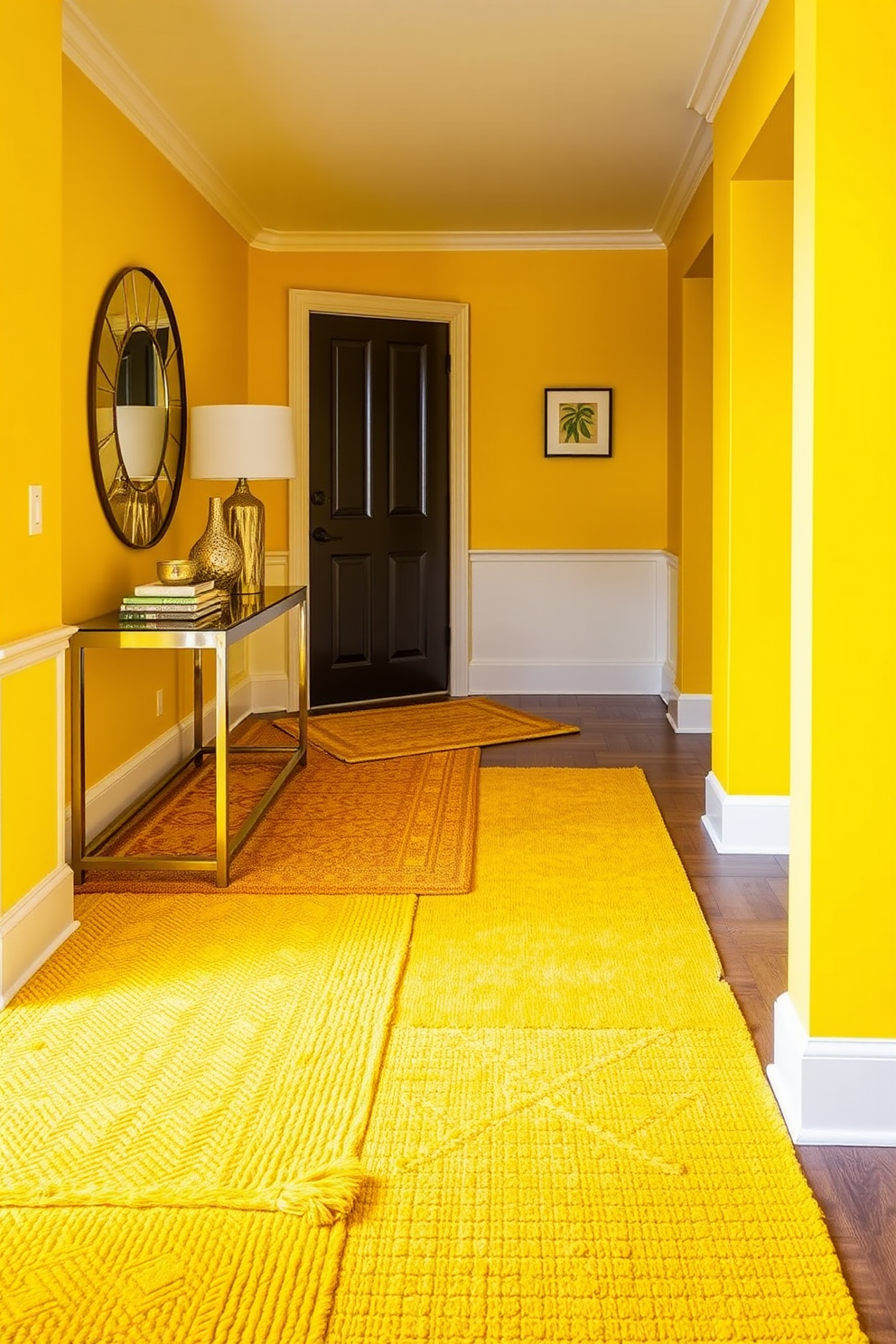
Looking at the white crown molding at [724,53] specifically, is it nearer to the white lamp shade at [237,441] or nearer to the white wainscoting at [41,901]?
the white lamp shade at [237,441]

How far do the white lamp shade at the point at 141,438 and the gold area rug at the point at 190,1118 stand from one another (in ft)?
5.74

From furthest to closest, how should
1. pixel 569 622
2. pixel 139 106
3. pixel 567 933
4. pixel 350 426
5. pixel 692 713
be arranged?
pixel 569 622, pixel 350 426, pixel 692 713, pixel 139 106, pixel 567 933

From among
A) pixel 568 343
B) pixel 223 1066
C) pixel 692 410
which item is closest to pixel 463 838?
pixel 223 1066

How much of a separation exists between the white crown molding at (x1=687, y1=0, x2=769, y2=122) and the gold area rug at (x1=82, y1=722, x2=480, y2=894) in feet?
8.45

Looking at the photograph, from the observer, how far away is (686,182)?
18.2ft

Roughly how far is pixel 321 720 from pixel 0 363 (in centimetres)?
368

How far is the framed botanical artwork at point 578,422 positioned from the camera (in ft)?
22.7

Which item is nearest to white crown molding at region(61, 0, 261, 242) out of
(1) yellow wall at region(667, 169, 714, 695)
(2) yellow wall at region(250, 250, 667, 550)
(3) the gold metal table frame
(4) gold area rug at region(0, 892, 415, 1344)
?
(2) yellow wall at region(250, 250, 667, 550)

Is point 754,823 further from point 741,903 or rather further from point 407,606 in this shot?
point 407,606

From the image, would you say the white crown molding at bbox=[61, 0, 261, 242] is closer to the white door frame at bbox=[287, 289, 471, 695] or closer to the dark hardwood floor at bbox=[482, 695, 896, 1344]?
the white door frame at bbox=[287, 289, 471, 695]

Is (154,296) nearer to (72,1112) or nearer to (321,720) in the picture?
(321,720)

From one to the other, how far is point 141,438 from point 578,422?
3077 millimetres

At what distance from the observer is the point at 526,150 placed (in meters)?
5.20

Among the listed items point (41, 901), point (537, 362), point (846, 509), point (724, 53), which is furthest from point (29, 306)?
point (537, 362)
